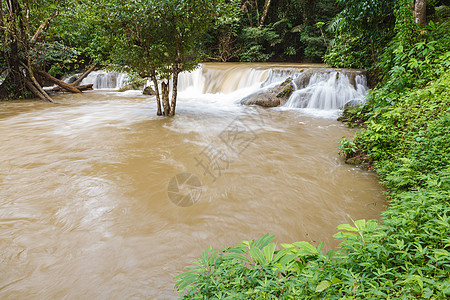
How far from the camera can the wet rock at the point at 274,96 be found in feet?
33.7

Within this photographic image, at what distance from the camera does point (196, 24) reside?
681 cm

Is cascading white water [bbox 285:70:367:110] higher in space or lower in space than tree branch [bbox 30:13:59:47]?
lower

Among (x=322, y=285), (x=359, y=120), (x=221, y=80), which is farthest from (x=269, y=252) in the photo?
(x=221, y=80)

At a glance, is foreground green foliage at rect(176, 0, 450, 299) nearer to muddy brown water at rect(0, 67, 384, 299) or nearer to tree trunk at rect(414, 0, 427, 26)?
Result: muddy brown water at rect(0, 67, 384, 299)

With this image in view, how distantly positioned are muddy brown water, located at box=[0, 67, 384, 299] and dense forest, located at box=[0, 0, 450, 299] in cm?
42

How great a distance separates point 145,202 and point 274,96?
8.51m

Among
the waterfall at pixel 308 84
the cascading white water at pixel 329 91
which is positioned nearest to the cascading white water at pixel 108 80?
the waterfall at pixel 308 84

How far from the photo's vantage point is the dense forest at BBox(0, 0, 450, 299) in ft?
3.86

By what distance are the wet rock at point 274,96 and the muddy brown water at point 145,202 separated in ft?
13.0

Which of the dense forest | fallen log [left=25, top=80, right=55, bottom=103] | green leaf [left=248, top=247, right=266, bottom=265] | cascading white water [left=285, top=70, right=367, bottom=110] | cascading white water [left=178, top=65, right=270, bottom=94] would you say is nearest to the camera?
the dense forest

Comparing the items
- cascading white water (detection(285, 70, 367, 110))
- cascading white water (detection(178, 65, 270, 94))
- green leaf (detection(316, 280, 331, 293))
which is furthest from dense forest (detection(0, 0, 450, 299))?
cascading white water (detection(178, 65, 270, 94))

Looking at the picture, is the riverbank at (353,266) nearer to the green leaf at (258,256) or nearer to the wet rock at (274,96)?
the green leaf at (258,256)

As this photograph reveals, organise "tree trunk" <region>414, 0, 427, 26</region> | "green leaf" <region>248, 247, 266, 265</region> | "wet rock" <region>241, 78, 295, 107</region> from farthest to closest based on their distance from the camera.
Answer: "wet rock" <region>241, 78, 295, 107</region> → "tree trunk" <region>414, 0, 427, 26</region> → "green leaf" <region>248, 247, 266, 265</region>

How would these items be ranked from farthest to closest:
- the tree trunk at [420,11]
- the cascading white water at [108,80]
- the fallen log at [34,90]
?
the cascading white water at [108,80]
the fallen log at [34,90]
the tree trunk at [420,11]
